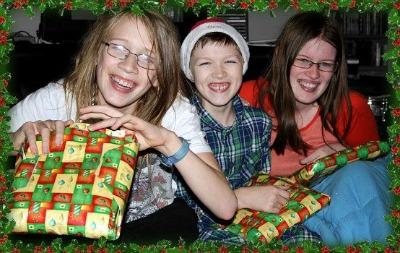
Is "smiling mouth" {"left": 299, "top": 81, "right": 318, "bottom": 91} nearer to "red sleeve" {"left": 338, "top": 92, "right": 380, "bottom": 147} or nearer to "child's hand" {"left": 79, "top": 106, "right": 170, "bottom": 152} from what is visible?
"red sleeve" {"left": 338, "top": 92, "right": 380, "bottom": 147}

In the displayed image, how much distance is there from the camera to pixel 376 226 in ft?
5.42

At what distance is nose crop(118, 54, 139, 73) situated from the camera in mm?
1617

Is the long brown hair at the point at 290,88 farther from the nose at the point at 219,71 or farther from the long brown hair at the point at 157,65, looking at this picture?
the long brown hair at the point at 157,65

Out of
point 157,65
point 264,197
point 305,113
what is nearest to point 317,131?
point 305,113

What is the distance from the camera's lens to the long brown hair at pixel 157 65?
1.68 metres

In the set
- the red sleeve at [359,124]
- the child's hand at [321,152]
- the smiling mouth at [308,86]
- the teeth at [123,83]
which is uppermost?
the teeth at [123,83]

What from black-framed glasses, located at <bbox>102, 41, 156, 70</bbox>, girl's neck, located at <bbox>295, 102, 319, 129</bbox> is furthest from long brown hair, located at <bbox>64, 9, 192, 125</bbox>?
girl's neck, located at <bbox>295, 102, 319, 129</bbox>

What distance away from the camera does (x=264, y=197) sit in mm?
1807

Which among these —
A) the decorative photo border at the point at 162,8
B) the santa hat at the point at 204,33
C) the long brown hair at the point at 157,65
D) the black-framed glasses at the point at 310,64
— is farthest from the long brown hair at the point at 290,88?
the decorative photo border at the point at 162,8

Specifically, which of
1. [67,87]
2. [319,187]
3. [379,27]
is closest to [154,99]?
[67,87]

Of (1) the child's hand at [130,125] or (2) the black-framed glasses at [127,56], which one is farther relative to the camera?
(2) the black-framed glasses at [127,56]

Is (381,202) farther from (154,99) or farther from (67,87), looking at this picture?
(67,87)

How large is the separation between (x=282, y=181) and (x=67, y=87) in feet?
2.47

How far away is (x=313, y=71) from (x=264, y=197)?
556 millimetres
